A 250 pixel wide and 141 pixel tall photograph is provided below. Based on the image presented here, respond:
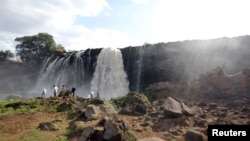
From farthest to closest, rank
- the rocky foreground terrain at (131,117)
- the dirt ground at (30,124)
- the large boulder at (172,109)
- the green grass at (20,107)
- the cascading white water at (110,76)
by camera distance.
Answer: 1. the cascading white water at (110,76)
2. the green grass at (20,107)
3. the large boulder at (172,109)
4. the dirt ground at (30,124)
5. the rocky foreground terrain at (131,117)

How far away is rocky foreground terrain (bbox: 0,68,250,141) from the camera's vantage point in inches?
482

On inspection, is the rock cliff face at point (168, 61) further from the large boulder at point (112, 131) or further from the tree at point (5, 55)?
the tree at point (5, 55)

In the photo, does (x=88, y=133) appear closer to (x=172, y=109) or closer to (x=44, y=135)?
(x=44, y=135)

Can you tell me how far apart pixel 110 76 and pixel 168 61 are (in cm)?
853

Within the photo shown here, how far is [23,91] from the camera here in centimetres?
5712

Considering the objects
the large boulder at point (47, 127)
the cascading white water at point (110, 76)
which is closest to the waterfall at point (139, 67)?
the cascading white water at point (110, 76)

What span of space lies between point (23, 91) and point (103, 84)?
24.7 meters

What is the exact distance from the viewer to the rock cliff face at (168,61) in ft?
104

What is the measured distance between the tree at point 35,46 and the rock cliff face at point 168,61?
68.0 ft

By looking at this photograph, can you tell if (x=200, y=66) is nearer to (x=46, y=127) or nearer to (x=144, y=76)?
(x=144, y=76)

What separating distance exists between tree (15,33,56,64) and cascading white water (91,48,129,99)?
93.5 ft

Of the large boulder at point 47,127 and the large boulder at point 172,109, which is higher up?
the large boulder at point 172,109

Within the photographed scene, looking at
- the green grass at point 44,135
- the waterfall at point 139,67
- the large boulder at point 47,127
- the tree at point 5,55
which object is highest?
the tree at point 5,55

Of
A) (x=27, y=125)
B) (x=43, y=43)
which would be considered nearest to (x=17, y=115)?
(x=27, y=125)
